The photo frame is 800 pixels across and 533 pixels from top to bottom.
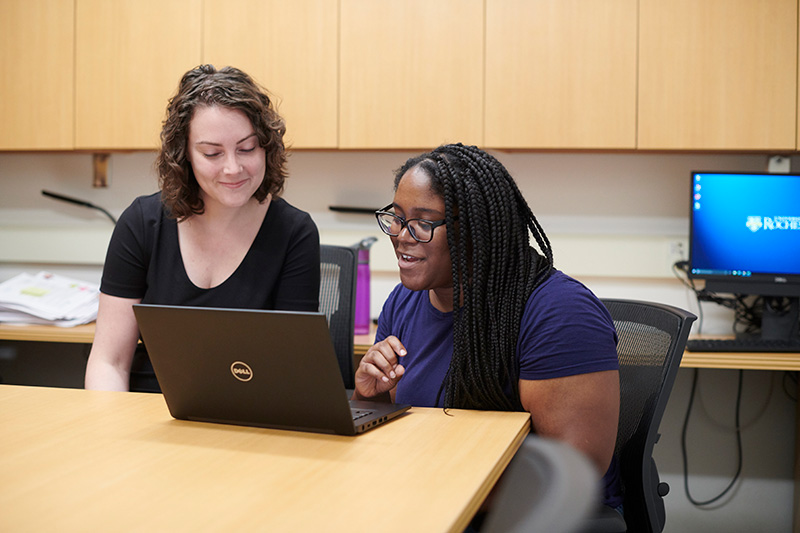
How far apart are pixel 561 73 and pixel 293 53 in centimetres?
94

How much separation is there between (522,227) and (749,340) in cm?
144

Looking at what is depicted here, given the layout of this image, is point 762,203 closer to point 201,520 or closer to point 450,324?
point 450,324

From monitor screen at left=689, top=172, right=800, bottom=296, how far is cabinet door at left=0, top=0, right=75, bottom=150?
229cm

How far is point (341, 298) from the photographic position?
234cm

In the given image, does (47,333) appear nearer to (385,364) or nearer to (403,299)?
(403,299)

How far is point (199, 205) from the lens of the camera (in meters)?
1.76

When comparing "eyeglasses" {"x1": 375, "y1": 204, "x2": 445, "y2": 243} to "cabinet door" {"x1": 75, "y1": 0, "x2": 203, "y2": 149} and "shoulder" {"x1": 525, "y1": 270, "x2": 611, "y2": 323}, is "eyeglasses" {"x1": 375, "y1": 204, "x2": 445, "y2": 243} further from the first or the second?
"cabinet door" {"x1": 75, "y1": 0, "x2": 203, "y2": 149}

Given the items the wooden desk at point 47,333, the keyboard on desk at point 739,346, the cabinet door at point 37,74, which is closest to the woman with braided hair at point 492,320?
the keyboard on desk at point 739,346

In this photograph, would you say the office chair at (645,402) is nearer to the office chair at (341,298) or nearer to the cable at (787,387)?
the office chair at (341,298)

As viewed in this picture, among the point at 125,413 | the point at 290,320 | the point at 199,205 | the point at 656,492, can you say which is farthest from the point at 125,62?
the point at 656,492

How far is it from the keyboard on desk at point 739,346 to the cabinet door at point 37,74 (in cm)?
233

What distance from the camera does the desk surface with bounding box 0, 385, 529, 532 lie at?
77cm

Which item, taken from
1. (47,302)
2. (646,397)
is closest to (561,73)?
(646,397)

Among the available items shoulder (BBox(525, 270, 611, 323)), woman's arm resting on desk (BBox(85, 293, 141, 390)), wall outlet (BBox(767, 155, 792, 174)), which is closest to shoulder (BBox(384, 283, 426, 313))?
shoulder (BBox(525, 270, 611, 323))
